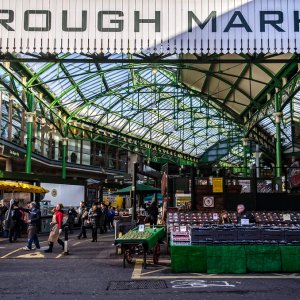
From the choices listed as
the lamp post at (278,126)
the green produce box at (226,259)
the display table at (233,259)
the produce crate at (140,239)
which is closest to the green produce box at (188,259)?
the display table at (233,259)

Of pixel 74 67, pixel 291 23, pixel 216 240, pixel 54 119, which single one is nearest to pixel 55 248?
pixel 216 240

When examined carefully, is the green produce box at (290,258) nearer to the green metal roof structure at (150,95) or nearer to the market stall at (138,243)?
the market stall at (138,243)

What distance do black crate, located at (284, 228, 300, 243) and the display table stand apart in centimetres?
26

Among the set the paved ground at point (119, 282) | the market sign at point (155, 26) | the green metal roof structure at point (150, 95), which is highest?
the green metal roof structure at point (150, 95)

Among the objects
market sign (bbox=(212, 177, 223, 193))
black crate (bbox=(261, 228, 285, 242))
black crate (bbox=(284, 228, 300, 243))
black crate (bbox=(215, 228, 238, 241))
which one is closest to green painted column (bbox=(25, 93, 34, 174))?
market sign (bbox=(212, 177, 223, 193))

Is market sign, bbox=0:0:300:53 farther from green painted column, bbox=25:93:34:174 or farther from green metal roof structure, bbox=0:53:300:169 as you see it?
green painted column, bbox=25:93:34:174

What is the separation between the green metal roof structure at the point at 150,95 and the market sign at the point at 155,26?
9223 millimetres

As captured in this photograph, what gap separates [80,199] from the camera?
92.1 ft

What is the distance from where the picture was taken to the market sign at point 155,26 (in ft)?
24.0

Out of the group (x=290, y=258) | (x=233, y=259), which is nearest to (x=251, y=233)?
(x=233, y=259)

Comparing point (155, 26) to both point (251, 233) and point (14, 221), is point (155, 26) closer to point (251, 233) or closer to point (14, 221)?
point (251, 233)

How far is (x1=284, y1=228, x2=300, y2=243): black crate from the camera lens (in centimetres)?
1161

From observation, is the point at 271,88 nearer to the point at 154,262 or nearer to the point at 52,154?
the point at 154,262

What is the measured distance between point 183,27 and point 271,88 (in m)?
20.4
